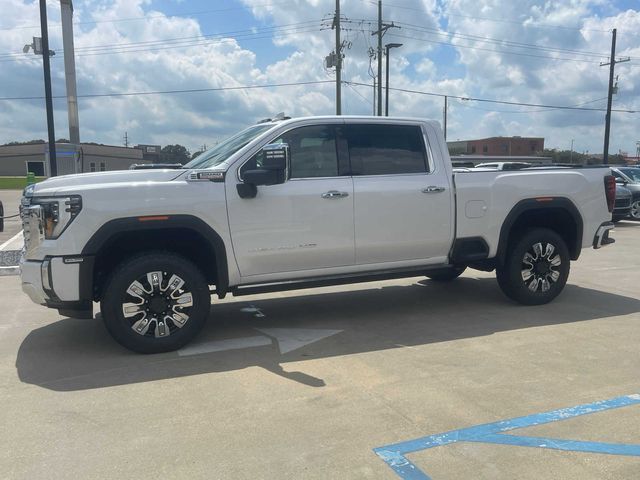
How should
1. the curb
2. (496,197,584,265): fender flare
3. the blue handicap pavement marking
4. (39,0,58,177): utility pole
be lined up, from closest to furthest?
the blue handicap pavement marking < (496,197,584,265): fender flare < the curb < (39,0,58,177): utility pole

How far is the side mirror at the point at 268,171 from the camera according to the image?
475 cm

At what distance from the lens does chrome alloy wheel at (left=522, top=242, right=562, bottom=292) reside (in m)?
6.47

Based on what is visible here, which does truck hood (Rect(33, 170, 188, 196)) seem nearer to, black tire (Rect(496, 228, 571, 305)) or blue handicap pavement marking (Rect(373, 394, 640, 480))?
blue handicap pavement marking (Rect(373, 394, 640, 480))

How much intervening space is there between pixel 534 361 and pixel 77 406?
3.58 metres

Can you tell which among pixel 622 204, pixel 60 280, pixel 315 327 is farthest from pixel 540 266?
pixel 622 204

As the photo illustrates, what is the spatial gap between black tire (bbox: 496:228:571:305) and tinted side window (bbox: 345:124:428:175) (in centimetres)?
157

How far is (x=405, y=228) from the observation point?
570 cm

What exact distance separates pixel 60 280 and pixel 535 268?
502 centimetres

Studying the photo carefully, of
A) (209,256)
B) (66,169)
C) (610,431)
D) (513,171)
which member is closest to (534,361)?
(610,431)

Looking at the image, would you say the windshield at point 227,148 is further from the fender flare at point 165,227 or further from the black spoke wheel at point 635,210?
the black spoke wheel at point 635,210

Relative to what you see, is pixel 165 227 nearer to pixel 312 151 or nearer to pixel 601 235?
pixel 312 151

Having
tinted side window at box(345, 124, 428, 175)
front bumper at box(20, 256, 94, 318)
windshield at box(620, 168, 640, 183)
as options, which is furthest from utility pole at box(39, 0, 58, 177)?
windshield at box(620, 168, 640, 183)

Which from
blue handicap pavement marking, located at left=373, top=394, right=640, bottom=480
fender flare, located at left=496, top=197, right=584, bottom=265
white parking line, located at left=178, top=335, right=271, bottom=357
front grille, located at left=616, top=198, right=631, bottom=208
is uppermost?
fender flare, located at left=496, top=197, right=584, bottom=265

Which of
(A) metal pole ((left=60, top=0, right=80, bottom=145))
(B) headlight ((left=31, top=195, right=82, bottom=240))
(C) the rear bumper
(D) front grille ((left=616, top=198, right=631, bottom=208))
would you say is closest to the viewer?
(B) headlight ((left=31, top=195, right=82, bottom=240))
